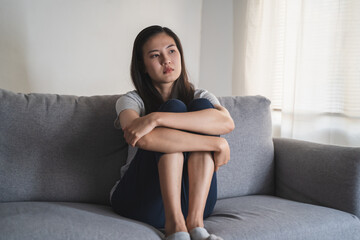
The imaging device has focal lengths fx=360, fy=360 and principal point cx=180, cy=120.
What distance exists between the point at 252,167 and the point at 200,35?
1.78 m

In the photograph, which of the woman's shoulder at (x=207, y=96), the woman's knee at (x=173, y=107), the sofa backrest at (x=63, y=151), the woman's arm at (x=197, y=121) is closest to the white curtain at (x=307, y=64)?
the sofa backrest at (x=63, y=151)

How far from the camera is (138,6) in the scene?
9.12 ft

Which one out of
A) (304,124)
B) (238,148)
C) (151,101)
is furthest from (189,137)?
(304,124)

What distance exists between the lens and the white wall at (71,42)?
2.22m

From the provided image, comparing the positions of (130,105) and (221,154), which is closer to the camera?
(221,154)

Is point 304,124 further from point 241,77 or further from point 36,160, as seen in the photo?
point 36,160

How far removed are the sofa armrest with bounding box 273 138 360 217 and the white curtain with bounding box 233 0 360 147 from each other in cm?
47

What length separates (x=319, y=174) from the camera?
1.70 metres

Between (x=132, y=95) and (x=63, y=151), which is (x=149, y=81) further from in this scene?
(x=63, y=151)

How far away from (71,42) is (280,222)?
1.82 m

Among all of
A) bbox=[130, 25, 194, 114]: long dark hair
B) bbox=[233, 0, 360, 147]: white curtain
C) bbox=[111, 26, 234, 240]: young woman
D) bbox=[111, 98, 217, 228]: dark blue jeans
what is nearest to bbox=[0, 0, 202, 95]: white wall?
bbox=[233, 0, 360, 147]: white curtain

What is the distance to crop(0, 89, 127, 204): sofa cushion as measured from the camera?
5.09ft

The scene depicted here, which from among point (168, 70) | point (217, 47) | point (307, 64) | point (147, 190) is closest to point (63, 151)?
point (147, 190)

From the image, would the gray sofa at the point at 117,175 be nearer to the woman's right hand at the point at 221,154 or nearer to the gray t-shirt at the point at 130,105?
the gray t-shirt at the point at 130,105
